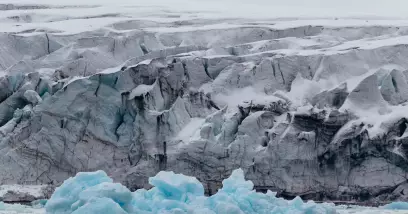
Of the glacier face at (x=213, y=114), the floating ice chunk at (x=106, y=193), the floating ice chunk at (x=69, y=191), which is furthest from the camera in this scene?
the glacier face at (x=213, y=114)

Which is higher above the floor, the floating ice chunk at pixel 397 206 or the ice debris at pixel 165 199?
the ice debris at pixel 165 199

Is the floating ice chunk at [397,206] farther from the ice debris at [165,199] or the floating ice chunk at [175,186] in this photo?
the floating ice chunk at [175,186]

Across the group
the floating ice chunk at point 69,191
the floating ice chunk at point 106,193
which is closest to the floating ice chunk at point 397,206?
the floating ice chunk at point 69,191

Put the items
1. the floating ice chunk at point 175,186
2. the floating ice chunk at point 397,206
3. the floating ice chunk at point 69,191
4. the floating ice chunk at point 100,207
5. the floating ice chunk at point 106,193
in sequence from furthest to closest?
the floating ice chunk at point 397,206 < the floating ice chunk at point 175,186 < the floating ice chunk at point 69,191 < the floating ice chunk at point 106,193 < the floating ice chunk at point 100,207

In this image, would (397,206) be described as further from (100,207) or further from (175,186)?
(100,207)

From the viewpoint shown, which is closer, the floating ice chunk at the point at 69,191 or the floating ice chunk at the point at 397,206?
the floating ice chunk at the point at 69,191

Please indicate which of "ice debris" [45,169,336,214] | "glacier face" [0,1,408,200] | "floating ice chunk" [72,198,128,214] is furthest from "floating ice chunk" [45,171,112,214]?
"glacier face" [0,1,408,200]

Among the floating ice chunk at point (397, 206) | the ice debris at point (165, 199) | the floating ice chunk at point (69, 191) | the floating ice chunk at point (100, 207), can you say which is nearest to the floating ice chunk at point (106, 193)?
the ice debris at point (165, 199)

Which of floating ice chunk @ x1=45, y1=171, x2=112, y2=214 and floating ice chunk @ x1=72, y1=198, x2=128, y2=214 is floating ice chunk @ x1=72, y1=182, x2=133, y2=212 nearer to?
floating ice chunk @ x1=72, y1=198, x2=128, y2=214
